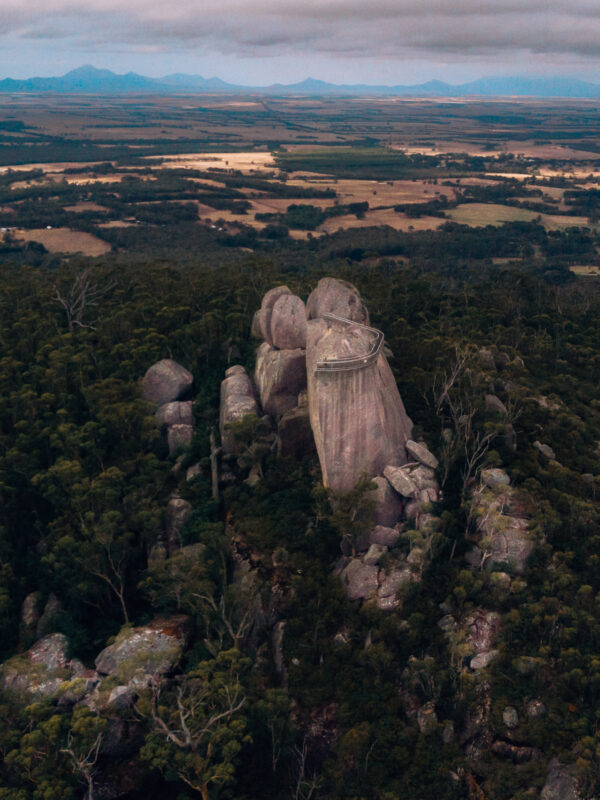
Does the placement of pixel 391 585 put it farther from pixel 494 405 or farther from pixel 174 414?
pixel 174 414

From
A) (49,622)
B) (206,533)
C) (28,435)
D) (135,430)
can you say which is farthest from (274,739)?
(28,435)

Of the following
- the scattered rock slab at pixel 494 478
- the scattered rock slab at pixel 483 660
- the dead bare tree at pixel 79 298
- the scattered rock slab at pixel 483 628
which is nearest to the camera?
the scattered rock slab at pixel 483 660

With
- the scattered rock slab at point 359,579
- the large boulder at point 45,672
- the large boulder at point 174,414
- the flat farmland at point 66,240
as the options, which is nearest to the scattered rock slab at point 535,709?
the scattered rock slab at point 359,579

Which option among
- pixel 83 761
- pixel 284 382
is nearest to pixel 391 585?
pixel 284 382

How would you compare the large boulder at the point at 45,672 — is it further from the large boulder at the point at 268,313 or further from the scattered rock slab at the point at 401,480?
the large boulder at the point at 268,313

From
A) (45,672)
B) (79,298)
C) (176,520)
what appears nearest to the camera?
(45,672)

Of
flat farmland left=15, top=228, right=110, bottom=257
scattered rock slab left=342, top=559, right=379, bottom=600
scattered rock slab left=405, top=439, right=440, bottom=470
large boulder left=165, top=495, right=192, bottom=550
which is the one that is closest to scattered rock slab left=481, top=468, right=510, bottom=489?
scattered rock slab left=405, top=439, right=440, bottom=470

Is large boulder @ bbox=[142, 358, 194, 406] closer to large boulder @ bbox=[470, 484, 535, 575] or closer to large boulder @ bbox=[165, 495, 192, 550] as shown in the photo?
large boulder @ bbox=[165, 495, 192, 550]
